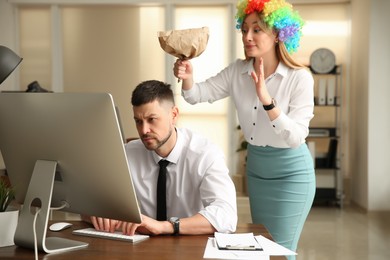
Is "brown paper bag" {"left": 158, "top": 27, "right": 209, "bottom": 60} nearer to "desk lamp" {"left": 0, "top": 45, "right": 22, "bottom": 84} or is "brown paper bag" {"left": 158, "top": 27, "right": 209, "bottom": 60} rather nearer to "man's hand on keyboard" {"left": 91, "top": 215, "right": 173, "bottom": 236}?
"desk lamp" {"left": 0, "top": 45, "right": 22, "bottom": 84}

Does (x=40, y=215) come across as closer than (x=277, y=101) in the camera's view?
Yes

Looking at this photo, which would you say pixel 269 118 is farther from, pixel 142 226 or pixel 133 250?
pixel 133 250

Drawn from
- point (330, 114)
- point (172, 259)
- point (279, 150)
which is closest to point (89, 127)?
point (172, 259)

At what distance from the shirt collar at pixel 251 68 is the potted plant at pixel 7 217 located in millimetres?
1278

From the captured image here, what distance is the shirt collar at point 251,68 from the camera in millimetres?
2551

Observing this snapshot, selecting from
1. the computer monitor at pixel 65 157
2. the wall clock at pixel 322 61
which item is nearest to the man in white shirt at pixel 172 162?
the computer monitor at pixel 65 157

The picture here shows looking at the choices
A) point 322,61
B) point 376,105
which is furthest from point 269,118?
point 322,61

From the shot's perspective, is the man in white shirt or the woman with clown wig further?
the woman with clown wig

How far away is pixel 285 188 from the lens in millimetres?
2512

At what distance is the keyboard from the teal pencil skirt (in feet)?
2.96

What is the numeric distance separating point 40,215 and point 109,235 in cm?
25

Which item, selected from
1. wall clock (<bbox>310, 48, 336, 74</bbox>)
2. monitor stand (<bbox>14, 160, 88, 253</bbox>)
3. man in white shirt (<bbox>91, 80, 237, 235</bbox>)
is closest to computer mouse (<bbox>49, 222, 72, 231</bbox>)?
monitor stand (<bbox>14, 160, 88, 253</bbox>)

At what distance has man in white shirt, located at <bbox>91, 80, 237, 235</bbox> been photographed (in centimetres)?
206

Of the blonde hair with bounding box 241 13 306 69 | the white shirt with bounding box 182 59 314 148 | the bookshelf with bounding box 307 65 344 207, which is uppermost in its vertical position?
the blonde hair with bounding box 241 13 306 69
